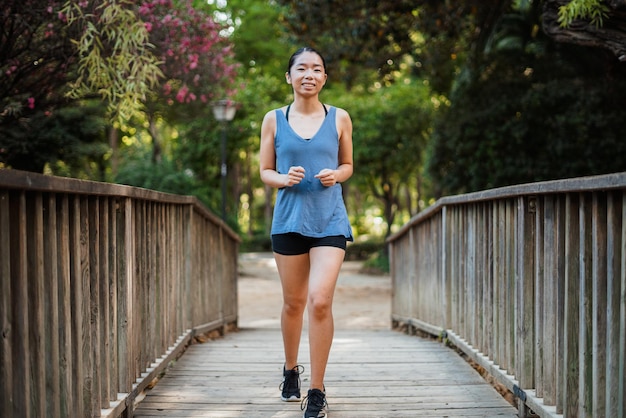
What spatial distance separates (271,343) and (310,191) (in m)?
2.66

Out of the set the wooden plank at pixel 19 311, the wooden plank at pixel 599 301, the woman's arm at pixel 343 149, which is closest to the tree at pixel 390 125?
the woman's arm at pixel 343 149

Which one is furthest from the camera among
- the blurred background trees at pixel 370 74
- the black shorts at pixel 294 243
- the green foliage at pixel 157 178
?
the green foliage at pixel 157 178

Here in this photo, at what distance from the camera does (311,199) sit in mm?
3531

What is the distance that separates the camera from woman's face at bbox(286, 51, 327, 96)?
3.64 m

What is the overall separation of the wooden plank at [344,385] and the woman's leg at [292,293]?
1.01 feet

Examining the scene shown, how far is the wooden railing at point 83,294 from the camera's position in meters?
2.18

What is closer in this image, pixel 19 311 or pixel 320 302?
pixel 19 311

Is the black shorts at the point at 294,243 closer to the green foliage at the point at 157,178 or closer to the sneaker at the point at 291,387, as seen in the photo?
the sneaker at the point at 291,387

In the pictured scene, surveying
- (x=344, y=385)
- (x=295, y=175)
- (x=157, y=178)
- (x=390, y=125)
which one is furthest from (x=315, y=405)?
(x=390, y=125)

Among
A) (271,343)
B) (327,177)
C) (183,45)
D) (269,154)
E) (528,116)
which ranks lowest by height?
(271,343)

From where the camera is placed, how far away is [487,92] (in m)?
11.7

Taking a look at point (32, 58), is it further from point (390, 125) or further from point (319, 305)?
point (390, 125)

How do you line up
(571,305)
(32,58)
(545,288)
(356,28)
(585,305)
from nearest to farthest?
(585,305), (571,305), (545,288), (32,58), (356,28)

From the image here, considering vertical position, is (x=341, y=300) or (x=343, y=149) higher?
(x=343, y=149)
